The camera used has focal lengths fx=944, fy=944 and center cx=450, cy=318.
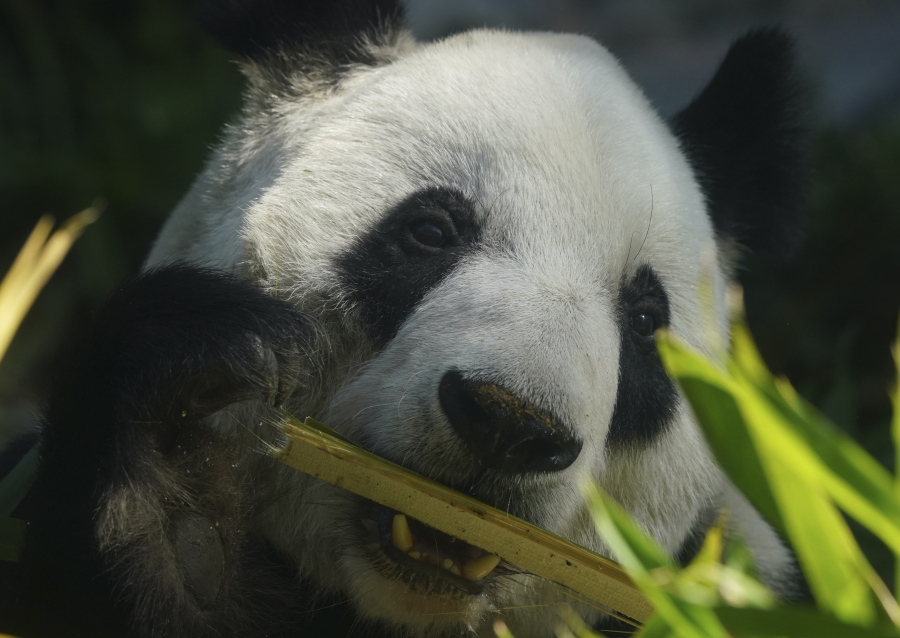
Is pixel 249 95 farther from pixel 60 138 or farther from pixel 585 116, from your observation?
pixel 60 138

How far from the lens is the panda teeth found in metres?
1.67

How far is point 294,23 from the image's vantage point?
2.46 meters

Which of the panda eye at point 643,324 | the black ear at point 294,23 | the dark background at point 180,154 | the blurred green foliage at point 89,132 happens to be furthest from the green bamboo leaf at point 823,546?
the blurred green foliage at point 89,132

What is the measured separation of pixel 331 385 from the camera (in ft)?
6.12

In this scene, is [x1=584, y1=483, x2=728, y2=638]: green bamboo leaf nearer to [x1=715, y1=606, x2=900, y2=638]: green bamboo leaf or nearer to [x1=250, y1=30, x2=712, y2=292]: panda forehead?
[x1=715, y1=606, x2=900, y2=638]: green bamboo leaf

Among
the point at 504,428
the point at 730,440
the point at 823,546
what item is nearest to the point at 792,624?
the point at 823,546

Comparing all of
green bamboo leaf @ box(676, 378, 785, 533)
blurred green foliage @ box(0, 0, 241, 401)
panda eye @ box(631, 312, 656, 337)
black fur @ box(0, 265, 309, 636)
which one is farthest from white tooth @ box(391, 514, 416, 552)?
blurred green foliage @ box(0, 0, 241, 401)

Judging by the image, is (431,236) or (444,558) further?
(431,236)

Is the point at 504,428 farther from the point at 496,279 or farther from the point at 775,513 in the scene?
the point at 775,513

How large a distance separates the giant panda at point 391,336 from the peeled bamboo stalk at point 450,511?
0.24ft

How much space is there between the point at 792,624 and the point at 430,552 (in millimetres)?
932

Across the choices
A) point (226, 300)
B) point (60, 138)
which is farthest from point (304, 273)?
point (60, 138)

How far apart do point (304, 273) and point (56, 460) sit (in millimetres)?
592

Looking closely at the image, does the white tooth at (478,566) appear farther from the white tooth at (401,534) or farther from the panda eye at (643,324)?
the panda eye at (643,324)
